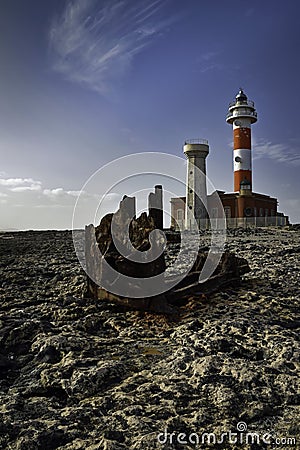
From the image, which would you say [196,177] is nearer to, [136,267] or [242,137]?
[242,137]

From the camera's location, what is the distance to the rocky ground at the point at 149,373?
276 centimetres

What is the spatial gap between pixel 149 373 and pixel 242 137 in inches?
1565

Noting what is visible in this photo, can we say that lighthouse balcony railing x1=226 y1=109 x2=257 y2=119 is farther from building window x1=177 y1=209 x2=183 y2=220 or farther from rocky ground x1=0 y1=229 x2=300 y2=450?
rocky ground x1=0 y1=229 x2=300 y2=450

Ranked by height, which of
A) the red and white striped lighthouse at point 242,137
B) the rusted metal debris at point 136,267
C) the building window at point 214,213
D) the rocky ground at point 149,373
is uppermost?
the red and white striped lighthouse at point 242,137

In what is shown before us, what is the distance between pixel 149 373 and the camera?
3555mm

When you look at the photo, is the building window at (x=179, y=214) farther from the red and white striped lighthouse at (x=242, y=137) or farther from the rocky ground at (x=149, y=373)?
the rocky ground at (x=149, y=373)

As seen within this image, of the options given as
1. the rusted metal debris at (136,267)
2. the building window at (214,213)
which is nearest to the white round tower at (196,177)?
the building window at (214,213)

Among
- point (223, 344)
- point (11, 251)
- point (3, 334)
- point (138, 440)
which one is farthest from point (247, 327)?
point (11, 251)

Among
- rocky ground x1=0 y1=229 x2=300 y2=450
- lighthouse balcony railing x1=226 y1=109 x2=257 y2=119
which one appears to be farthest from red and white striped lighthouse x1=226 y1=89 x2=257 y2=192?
rocky ground x1=0 y1=229 x2=300 y2=450

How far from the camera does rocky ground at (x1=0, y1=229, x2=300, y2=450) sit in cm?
276

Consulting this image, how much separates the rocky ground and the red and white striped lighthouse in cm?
3571

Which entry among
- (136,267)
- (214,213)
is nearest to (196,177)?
(214,213)

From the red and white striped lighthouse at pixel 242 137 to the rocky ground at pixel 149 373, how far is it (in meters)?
35.7

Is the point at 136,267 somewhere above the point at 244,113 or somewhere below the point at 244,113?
below
